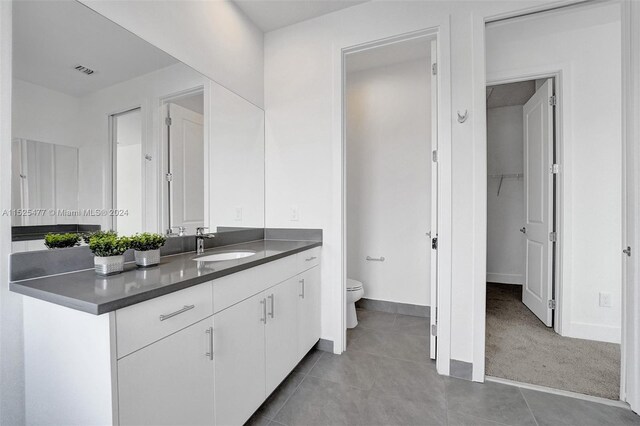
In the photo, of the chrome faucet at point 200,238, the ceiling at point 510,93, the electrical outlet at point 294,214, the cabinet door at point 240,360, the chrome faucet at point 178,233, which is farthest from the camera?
the ceiling at point 510,93

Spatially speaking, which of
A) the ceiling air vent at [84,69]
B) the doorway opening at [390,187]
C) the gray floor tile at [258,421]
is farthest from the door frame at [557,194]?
the ceiling air vent at [84,69]

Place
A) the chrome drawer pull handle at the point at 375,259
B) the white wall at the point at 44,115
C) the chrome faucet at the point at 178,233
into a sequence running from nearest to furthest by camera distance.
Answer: the white wall at the point at 44,115 < the chrome faucet at the point at 178,233 < the chrome drawer pull handle at the point at 375,259

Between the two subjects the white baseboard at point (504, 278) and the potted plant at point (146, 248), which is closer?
the potted plant at point (146, 248)

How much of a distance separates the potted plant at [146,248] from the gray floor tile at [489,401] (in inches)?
68.4

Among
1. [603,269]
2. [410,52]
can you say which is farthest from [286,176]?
[603,269]

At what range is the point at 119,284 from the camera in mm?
958

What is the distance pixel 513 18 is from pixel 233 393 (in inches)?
103

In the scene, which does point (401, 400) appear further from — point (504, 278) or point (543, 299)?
point (504, 278)

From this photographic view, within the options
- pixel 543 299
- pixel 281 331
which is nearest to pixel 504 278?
pixel 543 299

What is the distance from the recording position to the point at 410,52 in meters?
2.64

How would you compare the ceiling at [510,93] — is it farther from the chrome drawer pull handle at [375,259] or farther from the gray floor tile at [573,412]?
the gray floor tile at [573,412]

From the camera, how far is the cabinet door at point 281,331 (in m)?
1.51

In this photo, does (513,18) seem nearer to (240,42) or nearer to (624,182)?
(624,182)

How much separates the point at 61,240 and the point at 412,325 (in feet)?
8.53
